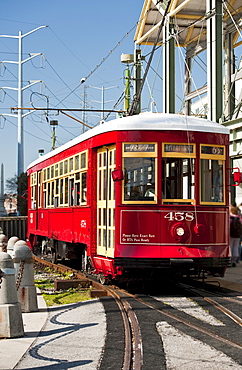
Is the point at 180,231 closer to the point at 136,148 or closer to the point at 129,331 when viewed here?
Answer: the point at 136,148

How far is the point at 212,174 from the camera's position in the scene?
11883 millimetres

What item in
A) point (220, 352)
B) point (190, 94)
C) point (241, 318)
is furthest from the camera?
point (190, 94)

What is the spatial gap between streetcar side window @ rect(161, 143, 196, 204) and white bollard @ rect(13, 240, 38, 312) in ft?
8.75

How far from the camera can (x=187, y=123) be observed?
11.8 metres

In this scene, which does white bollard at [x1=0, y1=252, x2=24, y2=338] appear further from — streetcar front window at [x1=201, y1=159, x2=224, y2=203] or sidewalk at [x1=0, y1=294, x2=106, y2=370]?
streetcar front window at [x1=201, y1=159, x2=224, y2=203]

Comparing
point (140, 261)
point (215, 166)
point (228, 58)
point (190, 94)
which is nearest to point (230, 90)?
point (228, 58)

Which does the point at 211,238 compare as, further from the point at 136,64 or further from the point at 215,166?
the point at 136,64

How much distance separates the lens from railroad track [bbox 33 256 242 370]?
6793mm

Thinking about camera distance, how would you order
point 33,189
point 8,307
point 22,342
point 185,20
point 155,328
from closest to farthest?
point 22,342 < point 8,307 < point 155,328 < point 33,189 < point 185,20

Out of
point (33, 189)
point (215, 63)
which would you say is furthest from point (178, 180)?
point (33, 189)

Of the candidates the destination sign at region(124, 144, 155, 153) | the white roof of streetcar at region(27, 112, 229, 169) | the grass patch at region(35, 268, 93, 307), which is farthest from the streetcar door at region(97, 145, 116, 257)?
the grass patch at region(35, 268, 93, 307)

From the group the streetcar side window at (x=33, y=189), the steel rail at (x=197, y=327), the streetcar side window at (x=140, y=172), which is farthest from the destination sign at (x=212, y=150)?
the streetcar side window at (x=33, y=189)

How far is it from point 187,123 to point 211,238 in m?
2.05

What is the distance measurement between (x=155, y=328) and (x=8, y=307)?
→ 5.95 feet
